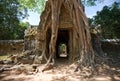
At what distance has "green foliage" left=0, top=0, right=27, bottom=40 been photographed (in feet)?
A: 54.9

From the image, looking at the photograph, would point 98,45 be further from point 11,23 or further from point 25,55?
point 11,23

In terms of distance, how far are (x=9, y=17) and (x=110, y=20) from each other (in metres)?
10.6

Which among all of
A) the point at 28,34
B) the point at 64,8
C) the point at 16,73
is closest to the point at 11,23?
the point at 28,34

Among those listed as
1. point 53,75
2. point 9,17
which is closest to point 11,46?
point 9,17

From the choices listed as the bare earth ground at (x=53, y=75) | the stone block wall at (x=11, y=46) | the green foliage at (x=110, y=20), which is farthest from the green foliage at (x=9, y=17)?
the bare earth ground at (x=53, y=75)

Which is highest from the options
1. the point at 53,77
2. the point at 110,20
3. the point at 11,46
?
the point at 110,20

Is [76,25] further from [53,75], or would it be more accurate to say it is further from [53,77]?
[53,77]

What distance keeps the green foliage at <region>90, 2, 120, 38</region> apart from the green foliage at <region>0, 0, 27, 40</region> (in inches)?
333

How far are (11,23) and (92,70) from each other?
528 inches

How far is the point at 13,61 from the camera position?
9.49 m

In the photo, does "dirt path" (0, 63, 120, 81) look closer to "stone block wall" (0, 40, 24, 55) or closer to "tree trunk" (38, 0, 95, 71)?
"tree trunk" (38, 0, 95, 71)

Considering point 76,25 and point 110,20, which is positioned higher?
point 110,20

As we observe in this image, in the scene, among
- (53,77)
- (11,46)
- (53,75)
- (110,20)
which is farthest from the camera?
(110,20)

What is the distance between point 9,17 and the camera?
1745 centimetres
